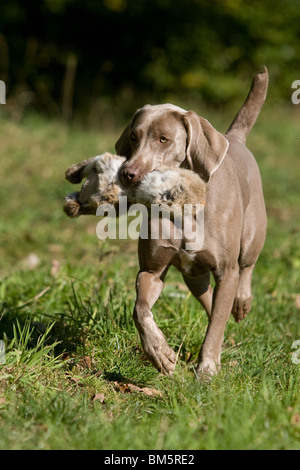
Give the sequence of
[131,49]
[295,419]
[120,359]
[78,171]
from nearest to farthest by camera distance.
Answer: [295,419] < [78,171] < [120,359] < [131,49]

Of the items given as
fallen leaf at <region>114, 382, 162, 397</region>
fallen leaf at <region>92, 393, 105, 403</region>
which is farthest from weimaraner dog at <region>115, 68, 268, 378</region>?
fallen leaf at <region>92, 393, 105, 403</region>

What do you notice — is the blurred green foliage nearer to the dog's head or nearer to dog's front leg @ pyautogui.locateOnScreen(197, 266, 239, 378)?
the dog's head

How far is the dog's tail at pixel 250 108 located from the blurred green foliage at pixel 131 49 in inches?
378

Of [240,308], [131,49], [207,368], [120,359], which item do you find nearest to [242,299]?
[240,308]

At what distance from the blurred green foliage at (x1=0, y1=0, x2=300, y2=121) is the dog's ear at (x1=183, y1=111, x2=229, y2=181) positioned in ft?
34.7

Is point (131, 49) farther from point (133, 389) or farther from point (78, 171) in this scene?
point (133, 389)

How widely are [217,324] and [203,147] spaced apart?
3.15 ft

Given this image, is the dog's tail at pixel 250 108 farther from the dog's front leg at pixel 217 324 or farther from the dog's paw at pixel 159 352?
the dog's paw at pixel 159 352

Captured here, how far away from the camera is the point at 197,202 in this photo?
338 centimetres

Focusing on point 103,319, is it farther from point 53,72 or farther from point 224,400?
point 53,72

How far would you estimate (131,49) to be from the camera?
49.5 feet

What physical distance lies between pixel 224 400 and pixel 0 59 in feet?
42.5

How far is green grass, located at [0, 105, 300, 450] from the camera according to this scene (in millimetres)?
2908
